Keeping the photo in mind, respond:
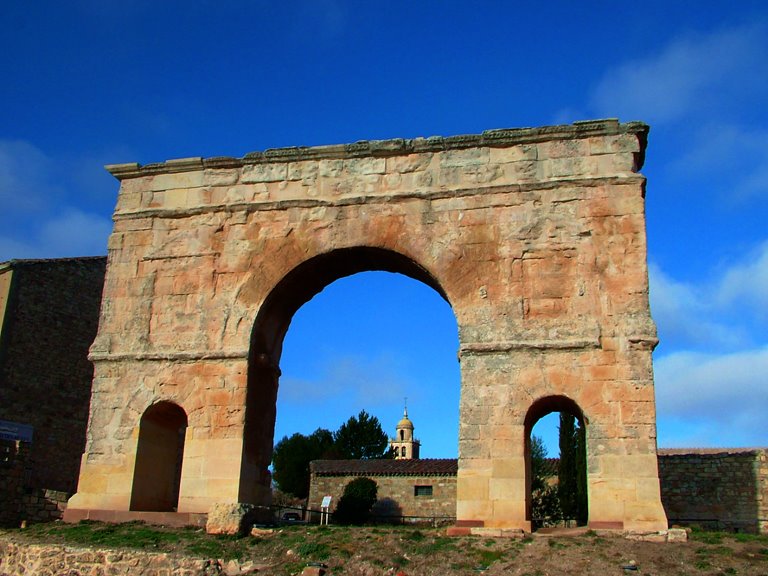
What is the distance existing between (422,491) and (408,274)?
57.3 feet

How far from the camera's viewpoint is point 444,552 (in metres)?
10.0

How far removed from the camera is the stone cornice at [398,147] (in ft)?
41.1

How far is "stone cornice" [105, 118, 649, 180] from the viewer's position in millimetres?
12539

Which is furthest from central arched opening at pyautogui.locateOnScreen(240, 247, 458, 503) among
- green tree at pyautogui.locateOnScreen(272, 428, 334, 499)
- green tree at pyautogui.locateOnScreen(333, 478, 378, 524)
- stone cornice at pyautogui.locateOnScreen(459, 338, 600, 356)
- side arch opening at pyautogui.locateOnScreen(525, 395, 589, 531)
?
green tree at pyautogui.locateOnScreen(272, 428, 334, 499)

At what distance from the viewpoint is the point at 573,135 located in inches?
497

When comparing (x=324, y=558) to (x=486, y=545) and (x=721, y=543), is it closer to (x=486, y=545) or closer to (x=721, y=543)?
(x=486, y=545)

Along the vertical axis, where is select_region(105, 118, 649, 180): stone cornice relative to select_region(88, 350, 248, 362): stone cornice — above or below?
above

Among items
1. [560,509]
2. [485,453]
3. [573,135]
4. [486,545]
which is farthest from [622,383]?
[560,509]

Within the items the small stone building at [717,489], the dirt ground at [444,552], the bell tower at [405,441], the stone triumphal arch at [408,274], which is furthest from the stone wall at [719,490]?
the bell tower at [405,441]

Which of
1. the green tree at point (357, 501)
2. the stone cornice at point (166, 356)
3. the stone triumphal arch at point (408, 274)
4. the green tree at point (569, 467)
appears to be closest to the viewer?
the stone triumphal arch at point (408, 274)

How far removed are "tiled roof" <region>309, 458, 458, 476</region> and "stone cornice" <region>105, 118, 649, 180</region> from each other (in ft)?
57.5

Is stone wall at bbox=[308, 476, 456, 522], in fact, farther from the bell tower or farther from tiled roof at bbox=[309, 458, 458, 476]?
the bell tower

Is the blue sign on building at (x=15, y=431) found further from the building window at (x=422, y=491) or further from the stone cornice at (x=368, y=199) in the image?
the building window at (x=422, y=491)

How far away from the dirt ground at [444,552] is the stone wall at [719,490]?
22.2 feet
